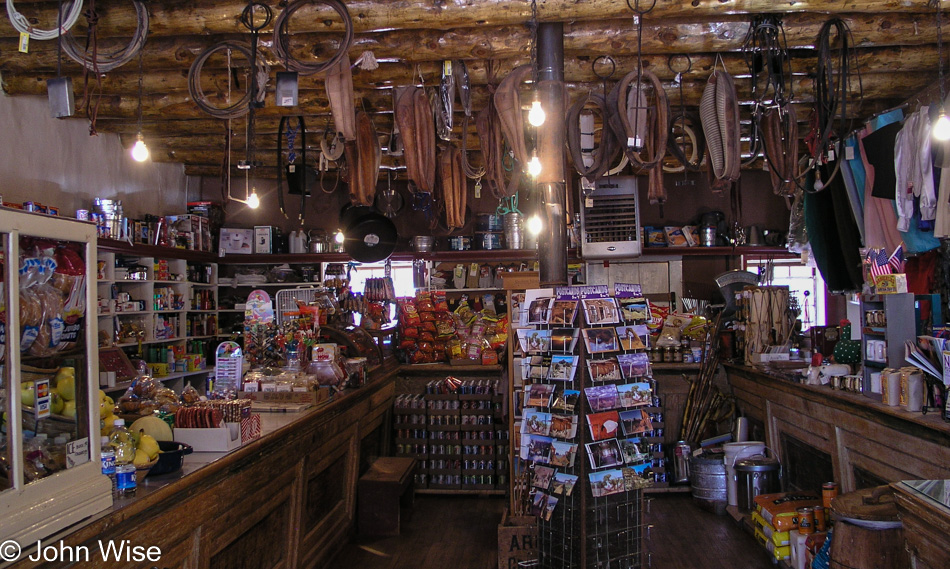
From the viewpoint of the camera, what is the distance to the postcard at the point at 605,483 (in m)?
3.45

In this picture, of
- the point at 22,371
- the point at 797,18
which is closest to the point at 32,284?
the point at 22,371

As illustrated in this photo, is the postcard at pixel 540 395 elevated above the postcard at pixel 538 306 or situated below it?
below

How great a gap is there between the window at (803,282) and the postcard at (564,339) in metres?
7.00

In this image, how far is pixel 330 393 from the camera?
4.56 meters

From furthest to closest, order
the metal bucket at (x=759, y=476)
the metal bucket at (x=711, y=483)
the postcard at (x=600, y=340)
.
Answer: the metal bucket at (x=711, y=483) < the metal bucket at (x=759, y=476) < the postcard at (x=600, y=340)

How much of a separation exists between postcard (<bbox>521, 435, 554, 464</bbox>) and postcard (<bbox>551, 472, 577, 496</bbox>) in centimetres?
11

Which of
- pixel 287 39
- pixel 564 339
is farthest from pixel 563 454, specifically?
pixel 287 39

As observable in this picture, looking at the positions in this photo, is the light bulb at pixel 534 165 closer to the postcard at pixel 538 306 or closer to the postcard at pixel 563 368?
the postcard at pixel 538 306

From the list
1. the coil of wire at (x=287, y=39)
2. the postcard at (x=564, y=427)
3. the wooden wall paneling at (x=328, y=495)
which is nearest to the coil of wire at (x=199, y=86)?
the coil of wire at (x=287, y=39)

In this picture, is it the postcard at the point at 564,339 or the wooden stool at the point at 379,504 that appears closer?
the postcard at the point at 564,339

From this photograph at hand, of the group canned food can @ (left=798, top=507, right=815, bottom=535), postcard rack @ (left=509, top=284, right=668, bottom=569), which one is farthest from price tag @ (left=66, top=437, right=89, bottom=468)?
canned food can @ (left=798, top=507, right=815, bottom=535)

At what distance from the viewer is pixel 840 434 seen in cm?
426

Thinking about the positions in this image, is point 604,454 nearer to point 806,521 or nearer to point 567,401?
point 567,401

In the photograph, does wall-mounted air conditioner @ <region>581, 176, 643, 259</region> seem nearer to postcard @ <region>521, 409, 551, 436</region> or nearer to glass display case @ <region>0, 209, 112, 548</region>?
postcard @ <region>521, 409, 551, 436</region>
